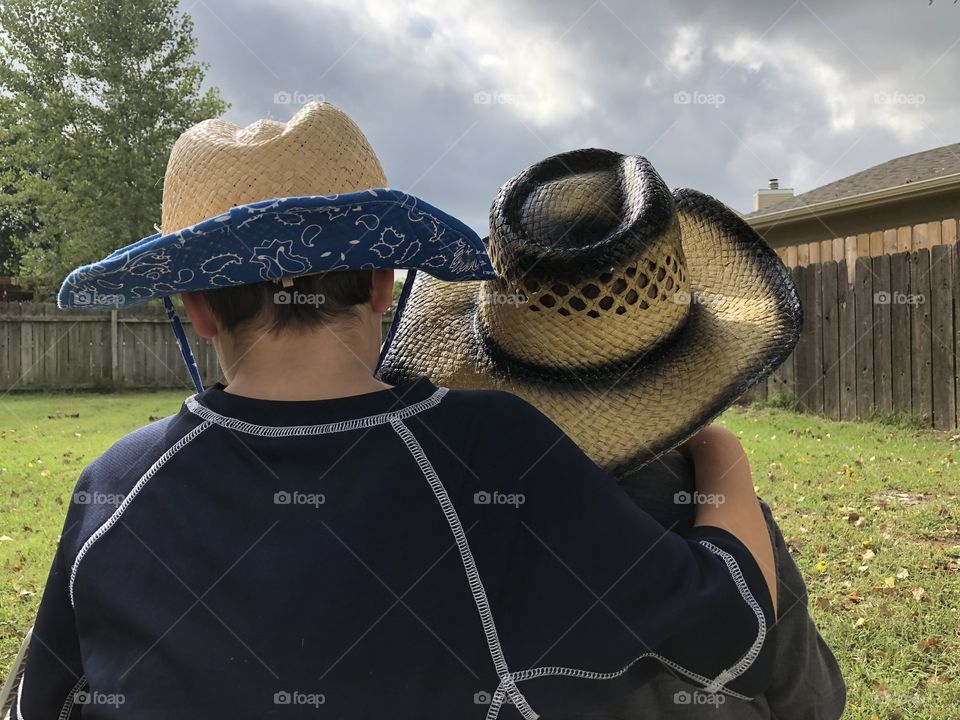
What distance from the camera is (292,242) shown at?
1.13 m

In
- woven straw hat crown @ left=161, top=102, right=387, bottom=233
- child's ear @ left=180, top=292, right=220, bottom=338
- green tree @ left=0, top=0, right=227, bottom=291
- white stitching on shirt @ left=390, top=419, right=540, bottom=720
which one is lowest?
white stitching on shirt @ left=390, top=419, right=540, bottom=720

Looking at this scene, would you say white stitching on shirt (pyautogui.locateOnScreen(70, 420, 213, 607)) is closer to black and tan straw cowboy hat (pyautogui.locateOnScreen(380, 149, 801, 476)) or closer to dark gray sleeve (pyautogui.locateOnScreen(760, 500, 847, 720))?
black and tan straw cowboy hat (pyautogui.locateOnScreen(380, 149, 801, 476))

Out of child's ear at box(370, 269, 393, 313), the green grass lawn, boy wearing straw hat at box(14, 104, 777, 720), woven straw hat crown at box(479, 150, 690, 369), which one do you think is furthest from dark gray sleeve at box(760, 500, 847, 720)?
the green grass lawn

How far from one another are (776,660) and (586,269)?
770 mm

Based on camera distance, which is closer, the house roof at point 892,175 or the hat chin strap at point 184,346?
the hat chin strap at point 184,346

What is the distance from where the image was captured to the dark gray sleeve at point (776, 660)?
1.32 m

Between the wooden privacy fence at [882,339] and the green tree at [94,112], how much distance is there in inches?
645

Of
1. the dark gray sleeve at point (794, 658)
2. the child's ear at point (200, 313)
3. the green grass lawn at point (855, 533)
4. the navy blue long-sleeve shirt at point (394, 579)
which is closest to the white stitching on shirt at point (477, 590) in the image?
the navy blue long-sleeve shirt at point (394, 579)

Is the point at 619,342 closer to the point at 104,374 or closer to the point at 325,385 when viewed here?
the point at 325,385

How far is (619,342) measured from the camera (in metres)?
1.58

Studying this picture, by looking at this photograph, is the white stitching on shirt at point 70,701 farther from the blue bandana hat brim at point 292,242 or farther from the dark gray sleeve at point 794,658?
the dark gray sleeve at point 794,658

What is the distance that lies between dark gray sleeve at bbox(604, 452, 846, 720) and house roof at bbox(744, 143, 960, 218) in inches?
465

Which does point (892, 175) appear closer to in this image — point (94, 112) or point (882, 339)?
point (882, 339)

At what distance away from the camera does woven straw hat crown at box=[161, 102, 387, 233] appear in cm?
123
